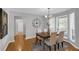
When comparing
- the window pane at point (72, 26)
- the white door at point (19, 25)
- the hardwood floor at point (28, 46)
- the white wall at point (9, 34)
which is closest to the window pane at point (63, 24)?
the window pane at point (72, 26)

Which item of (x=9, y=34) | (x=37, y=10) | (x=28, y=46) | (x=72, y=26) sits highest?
(x=37, y=10)

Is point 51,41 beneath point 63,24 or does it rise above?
beneath

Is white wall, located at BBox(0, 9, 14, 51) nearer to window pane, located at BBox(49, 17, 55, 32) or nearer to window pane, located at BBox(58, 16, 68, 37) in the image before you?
window pane, located at BBox(49, 17, 55, 32)

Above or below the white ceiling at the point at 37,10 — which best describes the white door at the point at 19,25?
below

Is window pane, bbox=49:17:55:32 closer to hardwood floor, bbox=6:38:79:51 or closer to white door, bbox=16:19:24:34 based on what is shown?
hardwood floor, bbox=6:38:79:51

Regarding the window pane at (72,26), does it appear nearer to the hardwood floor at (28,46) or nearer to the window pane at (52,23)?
the hardwood floor at (28,46)

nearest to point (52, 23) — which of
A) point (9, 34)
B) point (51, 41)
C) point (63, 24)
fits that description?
point (63, 24)

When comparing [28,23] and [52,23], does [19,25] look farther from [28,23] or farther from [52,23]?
[52,23]

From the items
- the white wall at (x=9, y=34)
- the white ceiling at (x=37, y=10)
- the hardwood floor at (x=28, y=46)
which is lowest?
the hardwood floor at (x=28, y=46)

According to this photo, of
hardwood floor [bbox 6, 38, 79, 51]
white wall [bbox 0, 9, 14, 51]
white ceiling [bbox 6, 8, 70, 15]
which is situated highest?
white ceiling [bbox 6, 8, 70, 15]

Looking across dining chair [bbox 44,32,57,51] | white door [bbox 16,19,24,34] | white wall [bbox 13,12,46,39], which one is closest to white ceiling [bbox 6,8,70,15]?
white wall [bbox 13,12,46,39]

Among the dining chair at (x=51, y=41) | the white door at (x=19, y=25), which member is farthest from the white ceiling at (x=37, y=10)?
the dining chair at (x=51, y=41)

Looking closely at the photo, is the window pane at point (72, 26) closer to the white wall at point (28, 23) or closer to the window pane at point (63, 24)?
the window pane at point (63, 24)

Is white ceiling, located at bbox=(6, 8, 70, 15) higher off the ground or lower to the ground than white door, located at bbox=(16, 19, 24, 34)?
higher
